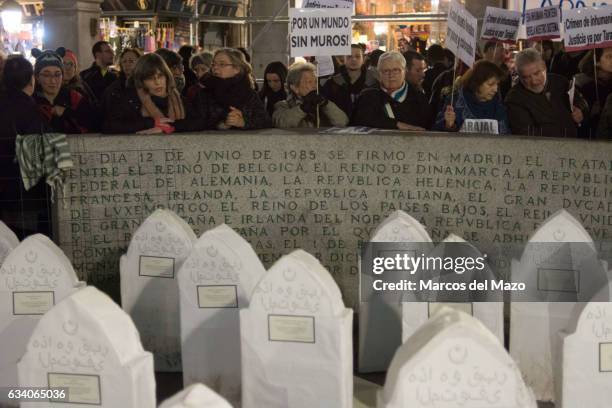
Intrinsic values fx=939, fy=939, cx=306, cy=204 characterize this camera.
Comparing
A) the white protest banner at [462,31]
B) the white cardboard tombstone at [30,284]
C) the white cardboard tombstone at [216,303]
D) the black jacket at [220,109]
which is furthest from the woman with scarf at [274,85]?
the white cardboard tombstone at [30,284]

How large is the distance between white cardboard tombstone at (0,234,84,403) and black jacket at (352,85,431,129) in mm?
3335

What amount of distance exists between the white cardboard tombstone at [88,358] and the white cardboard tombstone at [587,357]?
1.93 m

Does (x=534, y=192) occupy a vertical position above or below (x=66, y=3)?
below

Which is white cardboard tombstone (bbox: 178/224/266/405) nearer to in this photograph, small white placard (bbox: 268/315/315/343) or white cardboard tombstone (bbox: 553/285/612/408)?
small white placard (bbox: 268/315/315/343)

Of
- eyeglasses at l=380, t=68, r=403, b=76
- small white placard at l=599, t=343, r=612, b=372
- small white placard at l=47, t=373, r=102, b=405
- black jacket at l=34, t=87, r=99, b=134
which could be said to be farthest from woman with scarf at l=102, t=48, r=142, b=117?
small white placard at l=599, t=343, r=612, b=372

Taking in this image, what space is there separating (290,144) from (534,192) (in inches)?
72.1

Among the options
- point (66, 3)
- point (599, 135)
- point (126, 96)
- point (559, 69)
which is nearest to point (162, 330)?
point (126, 96)

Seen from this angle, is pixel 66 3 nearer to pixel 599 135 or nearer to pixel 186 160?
pixel 186 160

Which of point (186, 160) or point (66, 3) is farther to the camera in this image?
point (66, 3)

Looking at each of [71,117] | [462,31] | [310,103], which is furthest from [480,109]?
[71,117]

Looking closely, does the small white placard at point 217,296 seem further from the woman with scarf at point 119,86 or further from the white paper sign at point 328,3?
the white paper sign at point 328,3

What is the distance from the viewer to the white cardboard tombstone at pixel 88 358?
3820 millimetres

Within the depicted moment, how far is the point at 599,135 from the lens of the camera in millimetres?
7277

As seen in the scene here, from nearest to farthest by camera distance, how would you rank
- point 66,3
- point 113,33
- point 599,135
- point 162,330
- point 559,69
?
1. point 162,330
2. point 599,135
3. point 559,69
4. point 66,3
5. point 113,33
